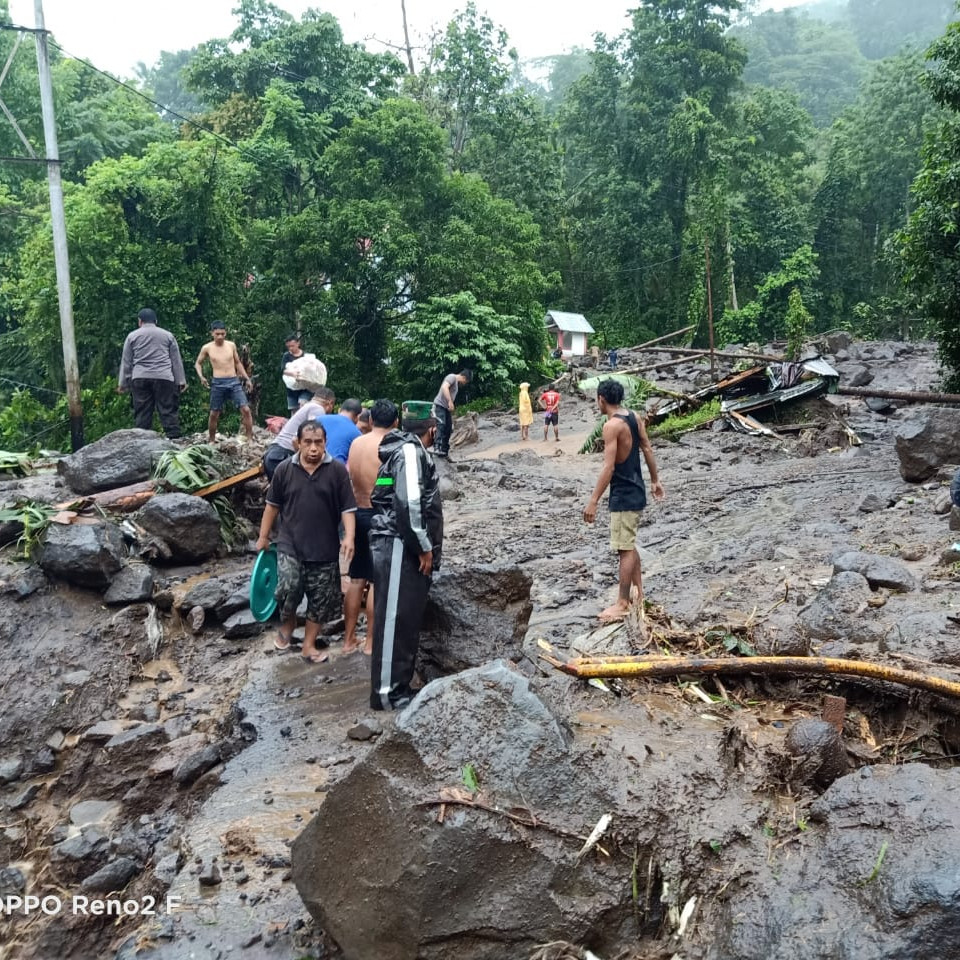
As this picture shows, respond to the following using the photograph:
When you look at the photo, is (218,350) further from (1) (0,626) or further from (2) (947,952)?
(2) (947,952)

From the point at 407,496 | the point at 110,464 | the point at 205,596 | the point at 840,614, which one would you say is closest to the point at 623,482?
the point at 840,614

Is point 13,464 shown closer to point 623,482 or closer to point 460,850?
point 623,482

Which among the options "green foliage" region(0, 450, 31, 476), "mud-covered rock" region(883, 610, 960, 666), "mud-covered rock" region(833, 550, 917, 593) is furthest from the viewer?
"green foliage" region(0, 450, 31, 476)

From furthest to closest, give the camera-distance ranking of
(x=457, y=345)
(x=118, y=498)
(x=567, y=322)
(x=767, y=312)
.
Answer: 1. (x=567, y=322)
2. (x=767, y=312)
3. (x=457, y=345)
4. (x=118, y=498)

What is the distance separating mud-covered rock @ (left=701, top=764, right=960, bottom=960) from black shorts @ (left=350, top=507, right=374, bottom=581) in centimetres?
357

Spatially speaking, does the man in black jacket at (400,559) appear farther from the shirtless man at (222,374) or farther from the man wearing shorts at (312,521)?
the shirtless man at (222,374)

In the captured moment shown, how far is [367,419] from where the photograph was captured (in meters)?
6.57

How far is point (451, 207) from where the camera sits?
24.9 m

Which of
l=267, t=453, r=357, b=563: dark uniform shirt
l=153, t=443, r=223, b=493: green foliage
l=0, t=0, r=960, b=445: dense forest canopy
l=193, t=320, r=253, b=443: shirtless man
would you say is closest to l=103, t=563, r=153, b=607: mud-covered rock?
l=153, t=443, r=223, b=493: green foliage

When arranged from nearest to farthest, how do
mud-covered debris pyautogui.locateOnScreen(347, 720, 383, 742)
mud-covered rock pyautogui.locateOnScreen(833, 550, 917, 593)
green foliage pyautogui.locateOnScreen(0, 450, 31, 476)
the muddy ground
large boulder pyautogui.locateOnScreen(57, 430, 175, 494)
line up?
1. the muddy ground
2. mud-covered debris pyautogui.locateOnScreen(347, 720, 383, 742)
3. mud-covered rock pyautogui.locateOnScreen(833, 550, 917, 593)
4. large boulder pyautogui.locateOnScreen(57, 430, 175, 494)
5. green foliage pyautogui.locateOnScreen(0, 450, 31, 476)

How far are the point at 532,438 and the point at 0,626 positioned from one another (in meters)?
14.8

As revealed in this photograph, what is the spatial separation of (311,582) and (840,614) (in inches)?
139

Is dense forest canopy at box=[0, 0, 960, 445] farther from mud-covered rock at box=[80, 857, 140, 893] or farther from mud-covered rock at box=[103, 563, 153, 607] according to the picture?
mud-covered rock at box=[80, 857, 140, 893]

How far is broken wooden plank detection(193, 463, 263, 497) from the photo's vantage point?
885 centimetres
